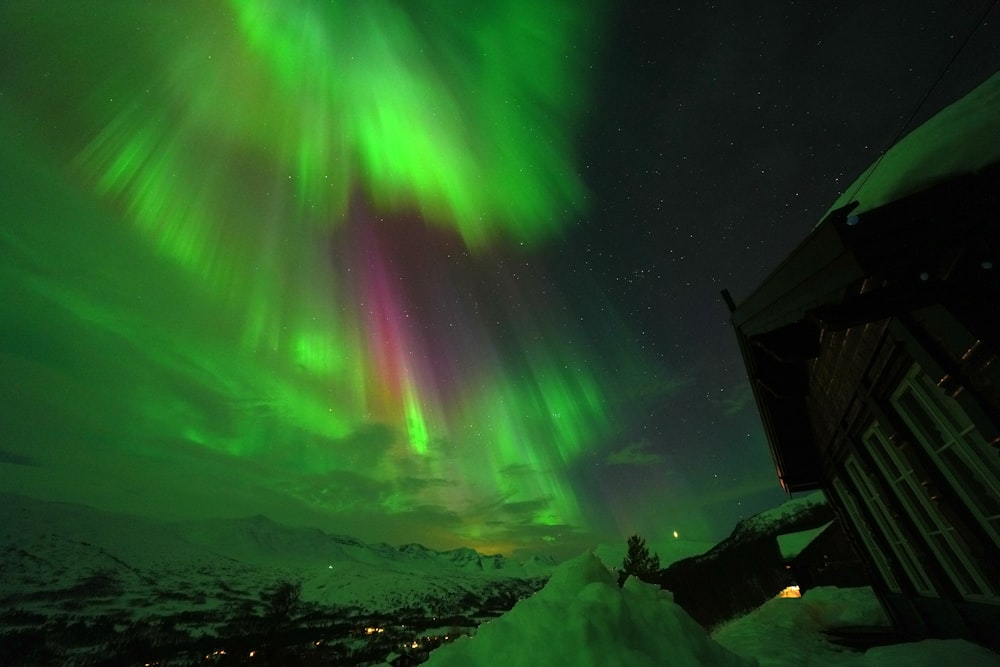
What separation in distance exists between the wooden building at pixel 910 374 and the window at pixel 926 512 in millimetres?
23

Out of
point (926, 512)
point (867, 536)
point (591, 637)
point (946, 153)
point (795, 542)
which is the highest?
point (946, 153)

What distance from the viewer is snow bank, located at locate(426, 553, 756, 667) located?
2.43 meters

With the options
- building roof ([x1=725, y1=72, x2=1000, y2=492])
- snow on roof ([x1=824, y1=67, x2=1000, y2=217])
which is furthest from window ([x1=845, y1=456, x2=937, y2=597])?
snow on roof ([x1=824, y1=67, x2=1000, y2=217])

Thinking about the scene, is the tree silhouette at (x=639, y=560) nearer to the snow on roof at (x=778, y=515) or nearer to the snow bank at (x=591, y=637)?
the snow bank at (x=591, y=637)

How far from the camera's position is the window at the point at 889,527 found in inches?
260

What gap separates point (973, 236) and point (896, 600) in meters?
7.47

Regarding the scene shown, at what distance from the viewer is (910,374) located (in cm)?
503

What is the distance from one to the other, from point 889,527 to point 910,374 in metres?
4.08

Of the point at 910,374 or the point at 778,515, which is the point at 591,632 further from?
the point at 778,515

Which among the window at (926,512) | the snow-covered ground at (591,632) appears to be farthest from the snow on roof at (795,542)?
the snow-covered ground at (591,632)

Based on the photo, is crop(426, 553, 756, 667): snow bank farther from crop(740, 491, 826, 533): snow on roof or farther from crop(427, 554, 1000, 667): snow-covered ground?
crop(740, 491, 826, 533): snow on roof

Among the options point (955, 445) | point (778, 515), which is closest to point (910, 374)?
point (955, 445)

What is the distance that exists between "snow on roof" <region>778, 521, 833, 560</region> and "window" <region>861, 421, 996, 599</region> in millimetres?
14787

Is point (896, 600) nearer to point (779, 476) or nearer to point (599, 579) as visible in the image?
point (779, 476)
